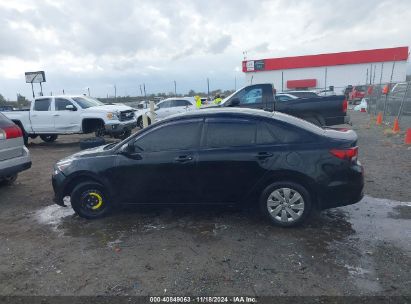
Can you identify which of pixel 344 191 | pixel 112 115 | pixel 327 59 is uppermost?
pixel 327 59

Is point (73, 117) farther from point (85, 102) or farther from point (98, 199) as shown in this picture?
point (98, 199)

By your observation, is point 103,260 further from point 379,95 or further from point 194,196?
point 379,95

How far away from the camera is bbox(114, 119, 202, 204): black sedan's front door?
4.61 metres

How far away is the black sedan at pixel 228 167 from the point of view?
14.2 ft

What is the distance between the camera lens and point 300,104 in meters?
Result: 10.2

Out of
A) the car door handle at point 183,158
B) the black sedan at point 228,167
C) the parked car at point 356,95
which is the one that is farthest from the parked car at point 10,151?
the parked car at point 356,95

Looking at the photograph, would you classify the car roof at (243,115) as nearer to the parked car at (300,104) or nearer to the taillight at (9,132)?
the taillight at (9,132)

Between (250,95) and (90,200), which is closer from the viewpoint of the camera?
(90,200)

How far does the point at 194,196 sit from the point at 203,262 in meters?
1.13

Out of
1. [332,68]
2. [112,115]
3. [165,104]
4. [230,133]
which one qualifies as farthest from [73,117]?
[332,68]

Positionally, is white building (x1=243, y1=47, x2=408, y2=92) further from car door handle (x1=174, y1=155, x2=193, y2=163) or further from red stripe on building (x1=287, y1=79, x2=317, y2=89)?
car door handle (x1=174, y1=155, x2=193, y2=163)

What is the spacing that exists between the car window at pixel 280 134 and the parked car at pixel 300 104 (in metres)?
5.72

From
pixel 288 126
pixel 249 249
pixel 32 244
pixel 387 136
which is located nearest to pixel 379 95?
pixel 387 136

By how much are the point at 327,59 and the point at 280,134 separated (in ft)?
162
